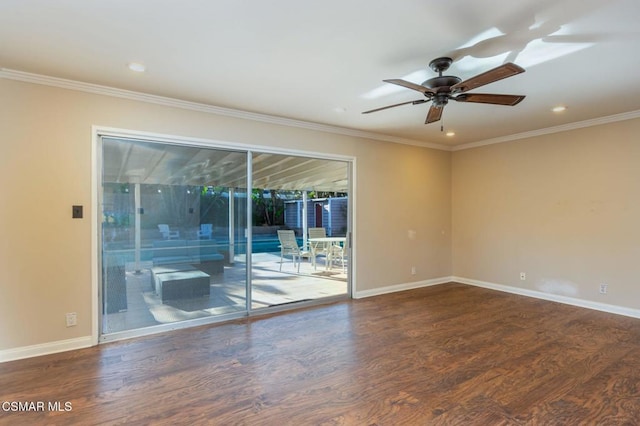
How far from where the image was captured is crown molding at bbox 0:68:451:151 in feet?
10.2

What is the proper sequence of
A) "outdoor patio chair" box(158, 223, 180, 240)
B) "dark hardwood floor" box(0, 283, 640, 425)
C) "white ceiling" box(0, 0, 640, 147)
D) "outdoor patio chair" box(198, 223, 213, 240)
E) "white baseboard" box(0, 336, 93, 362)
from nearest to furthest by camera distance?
"white ceiling" box(0, 0, 640, 147) < "dark hardwood floor" box(0, 283, 640, 425) < "white baseboard" box(0, 336, 93, 362) < "outdoor patio chair" box(158, 223, 180, 240) < "outdoor patio chair" box(198, 223, 213, 240)

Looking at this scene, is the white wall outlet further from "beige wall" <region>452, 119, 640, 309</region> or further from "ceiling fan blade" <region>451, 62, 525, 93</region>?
"beige wall" <region>452, 119, 640, 309</region>

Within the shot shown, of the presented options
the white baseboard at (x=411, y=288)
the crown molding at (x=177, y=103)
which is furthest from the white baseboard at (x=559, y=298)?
the crown molding at (x=177, y=103)

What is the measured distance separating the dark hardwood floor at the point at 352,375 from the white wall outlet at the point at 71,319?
299mm

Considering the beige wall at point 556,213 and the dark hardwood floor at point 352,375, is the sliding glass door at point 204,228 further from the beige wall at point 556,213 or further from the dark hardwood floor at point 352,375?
the beige wall at point 556,213

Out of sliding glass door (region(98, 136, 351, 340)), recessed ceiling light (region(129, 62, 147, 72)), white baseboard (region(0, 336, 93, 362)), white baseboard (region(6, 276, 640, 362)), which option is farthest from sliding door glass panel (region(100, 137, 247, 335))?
recessed ceiling light (region(129, 62, 147, 72))

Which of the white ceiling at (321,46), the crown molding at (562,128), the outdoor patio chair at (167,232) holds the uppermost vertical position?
the white ceiling at (321,46)

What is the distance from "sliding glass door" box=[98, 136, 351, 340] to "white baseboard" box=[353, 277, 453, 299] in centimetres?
26

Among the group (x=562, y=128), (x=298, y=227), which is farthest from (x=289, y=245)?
(x=562, y=128)

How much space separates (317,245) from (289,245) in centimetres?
59

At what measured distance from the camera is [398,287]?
5711mm

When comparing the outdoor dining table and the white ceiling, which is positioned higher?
the white ceiling

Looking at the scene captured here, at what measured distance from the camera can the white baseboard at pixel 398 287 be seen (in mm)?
5297

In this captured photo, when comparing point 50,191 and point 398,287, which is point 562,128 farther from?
point 50,191
